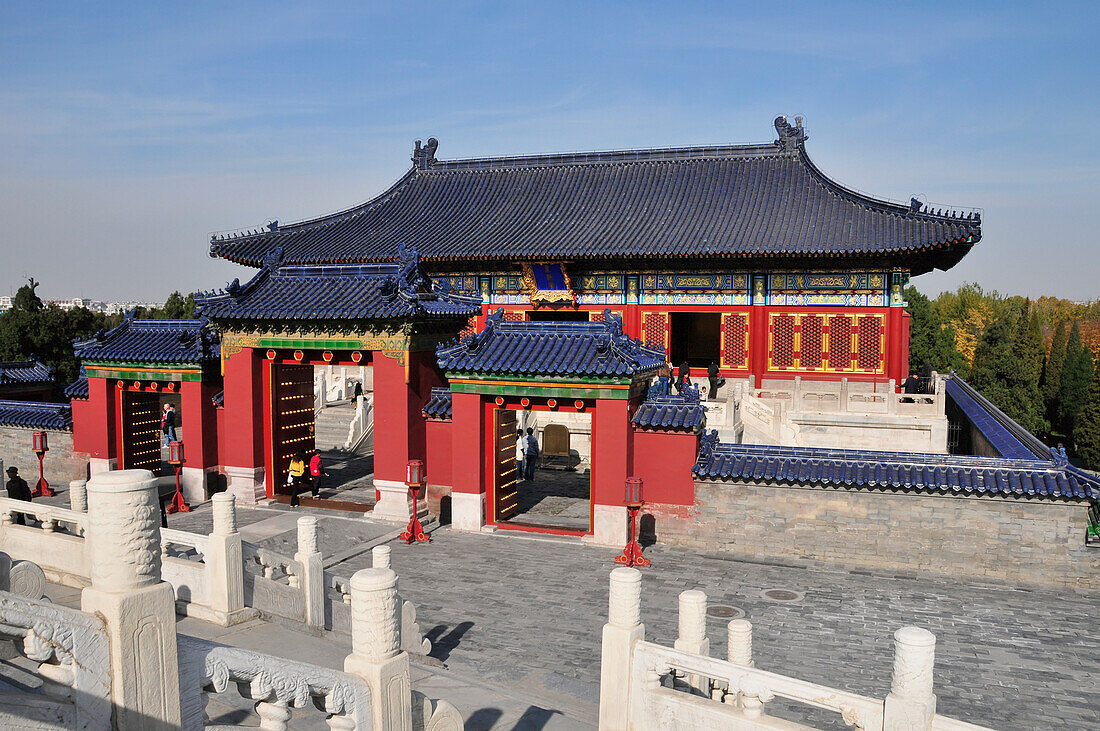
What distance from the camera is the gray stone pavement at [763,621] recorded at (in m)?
9.19

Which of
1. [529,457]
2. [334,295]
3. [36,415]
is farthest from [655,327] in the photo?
[36,415]

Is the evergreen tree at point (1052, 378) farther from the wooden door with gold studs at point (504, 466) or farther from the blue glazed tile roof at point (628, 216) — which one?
the wooden door with gold studs at point (504, 466)

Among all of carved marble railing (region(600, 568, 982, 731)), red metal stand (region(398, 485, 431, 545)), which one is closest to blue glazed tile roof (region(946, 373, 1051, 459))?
carved marble railing (region(600, 568, 982, 731))

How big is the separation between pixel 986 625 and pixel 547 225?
67.6 ft

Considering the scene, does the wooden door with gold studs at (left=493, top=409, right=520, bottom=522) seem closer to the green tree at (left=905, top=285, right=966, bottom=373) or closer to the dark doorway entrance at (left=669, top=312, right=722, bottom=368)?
the dark doorway entrance at (left=669, top=312, right=722, bottom=368)

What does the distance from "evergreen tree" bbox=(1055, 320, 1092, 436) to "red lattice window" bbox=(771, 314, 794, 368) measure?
100.0 feet

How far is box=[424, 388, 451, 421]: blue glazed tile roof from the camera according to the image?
17.2 meters

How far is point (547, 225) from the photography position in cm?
2883

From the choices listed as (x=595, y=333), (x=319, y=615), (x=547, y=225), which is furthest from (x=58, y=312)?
(x=319, y=615)

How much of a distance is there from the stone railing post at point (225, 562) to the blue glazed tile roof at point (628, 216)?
1813 centimetres

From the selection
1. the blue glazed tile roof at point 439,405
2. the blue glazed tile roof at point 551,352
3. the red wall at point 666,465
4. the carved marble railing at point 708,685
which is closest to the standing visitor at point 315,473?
the blue glazed tile roof at point 439,405

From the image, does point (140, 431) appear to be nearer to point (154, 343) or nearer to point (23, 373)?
point (154, 343)

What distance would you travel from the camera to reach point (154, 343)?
1961 cm

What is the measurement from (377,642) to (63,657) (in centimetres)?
202
